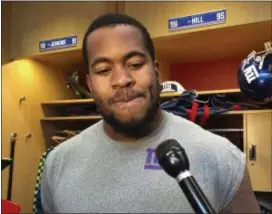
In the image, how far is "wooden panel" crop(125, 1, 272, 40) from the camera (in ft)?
6.56

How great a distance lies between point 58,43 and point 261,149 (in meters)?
1.50

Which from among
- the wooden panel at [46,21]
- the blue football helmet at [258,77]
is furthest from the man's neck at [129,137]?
the wooden panel at [46,21]

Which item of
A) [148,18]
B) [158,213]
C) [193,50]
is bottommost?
[158,213]

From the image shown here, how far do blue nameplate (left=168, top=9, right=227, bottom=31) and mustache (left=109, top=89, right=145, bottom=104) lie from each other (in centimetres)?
143

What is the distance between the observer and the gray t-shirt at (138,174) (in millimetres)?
765

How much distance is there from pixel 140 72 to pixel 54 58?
2.14 m

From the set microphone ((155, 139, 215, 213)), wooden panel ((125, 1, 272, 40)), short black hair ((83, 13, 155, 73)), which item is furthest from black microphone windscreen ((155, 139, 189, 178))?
wooden panel ((125, 1, 272, 40))

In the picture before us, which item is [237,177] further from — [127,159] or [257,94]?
[257,94]

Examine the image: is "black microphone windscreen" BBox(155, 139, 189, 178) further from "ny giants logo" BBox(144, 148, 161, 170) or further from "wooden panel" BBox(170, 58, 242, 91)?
"wooden panel" BBox(170, 58, 242, 91)

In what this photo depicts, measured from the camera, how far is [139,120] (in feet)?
2.66

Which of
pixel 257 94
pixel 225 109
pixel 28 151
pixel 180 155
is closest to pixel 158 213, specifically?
pixel 180 155

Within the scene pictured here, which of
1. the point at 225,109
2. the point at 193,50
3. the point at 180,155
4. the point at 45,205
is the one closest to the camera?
the point at 180,155

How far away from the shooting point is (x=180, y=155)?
0.56 metres

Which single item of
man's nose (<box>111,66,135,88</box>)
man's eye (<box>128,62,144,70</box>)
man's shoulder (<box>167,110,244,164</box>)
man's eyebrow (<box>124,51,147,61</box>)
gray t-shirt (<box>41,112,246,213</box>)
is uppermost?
man's eyebrow (<box>124,51,147,61</box>)
